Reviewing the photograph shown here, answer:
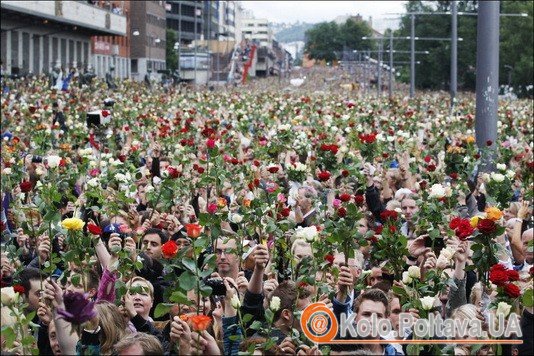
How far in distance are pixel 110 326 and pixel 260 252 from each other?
3.14 feet

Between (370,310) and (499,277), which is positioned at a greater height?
(499,277)

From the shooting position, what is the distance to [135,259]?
28.6 feet

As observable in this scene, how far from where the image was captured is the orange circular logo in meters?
6.00

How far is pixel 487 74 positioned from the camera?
17359 mm

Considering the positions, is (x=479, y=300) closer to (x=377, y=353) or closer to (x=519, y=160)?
(x=377, y=353)

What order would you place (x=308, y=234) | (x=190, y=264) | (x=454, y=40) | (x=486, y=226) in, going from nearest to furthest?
(x=190, y=264) → (x=486, y=226) → (x=308, y=234) → (x=454, y=40)

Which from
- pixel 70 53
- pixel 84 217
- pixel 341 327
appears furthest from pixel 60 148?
pixel 70 53

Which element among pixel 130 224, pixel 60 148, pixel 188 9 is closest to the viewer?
pixel 130 224

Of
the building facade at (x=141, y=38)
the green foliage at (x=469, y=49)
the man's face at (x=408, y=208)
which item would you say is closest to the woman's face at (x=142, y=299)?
the man's face at (x=408, y=208)

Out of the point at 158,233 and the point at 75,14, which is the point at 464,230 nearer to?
the point at 158,233

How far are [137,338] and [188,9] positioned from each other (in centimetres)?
16073

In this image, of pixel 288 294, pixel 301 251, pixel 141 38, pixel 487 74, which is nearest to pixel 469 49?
pixel 141 38

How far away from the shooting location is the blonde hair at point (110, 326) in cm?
700

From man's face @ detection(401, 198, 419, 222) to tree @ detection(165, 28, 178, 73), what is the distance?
124540mm
